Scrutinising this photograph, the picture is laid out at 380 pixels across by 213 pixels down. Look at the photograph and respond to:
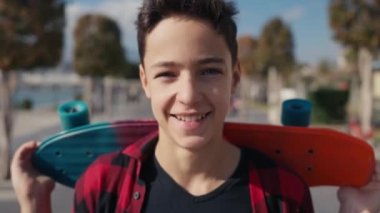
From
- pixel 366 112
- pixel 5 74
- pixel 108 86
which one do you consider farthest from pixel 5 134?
pixel 108 86

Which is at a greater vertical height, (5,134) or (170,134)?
(170,134)

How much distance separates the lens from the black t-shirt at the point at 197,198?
1.25 meters

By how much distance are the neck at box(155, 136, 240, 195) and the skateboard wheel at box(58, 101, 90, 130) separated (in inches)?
14.2

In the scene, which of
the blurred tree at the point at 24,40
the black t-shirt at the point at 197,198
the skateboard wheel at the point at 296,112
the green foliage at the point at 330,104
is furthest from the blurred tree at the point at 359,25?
the black t-shirt at the point at 197,198

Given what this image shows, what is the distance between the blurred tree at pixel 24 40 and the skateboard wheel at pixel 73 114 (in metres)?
4.71

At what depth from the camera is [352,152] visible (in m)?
1.45

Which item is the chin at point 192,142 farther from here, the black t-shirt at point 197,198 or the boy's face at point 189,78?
the black t-shirt at point 197,198

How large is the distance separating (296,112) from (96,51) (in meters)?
14.8

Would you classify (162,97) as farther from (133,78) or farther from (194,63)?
(133,78)

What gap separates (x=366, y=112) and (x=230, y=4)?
10541 mm

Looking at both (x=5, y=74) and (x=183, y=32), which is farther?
(x=5, y=74)

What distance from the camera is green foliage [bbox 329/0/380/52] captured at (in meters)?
10.1

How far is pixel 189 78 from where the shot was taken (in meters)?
1.19

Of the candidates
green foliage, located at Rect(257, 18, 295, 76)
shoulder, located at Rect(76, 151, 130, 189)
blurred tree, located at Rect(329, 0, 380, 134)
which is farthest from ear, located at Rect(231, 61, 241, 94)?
green foliage, located at Rect(257, 18, 295, 76)
